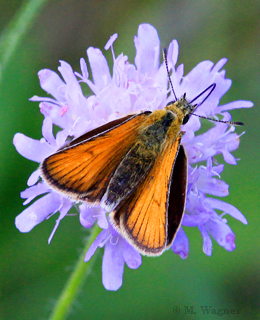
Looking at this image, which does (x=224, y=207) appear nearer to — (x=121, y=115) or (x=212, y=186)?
(x=212, y=186)

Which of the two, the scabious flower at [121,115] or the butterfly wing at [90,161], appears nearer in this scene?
the butterfly wing at [90,161]

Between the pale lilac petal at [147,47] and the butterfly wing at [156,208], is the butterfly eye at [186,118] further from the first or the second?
the pale lilac petal at [147,47]

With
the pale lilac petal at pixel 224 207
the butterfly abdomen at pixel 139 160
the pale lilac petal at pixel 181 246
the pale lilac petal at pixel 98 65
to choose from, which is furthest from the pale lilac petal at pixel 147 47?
the pale lilac petal at pixel 181 246

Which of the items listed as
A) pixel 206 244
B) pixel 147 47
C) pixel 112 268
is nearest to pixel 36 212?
pixel 112 268

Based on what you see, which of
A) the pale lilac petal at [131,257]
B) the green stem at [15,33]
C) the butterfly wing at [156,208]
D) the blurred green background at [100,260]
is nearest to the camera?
the butterfly wing at [156,208]

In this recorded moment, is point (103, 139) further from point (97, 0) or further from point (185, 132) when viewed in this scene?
point (97, 0)

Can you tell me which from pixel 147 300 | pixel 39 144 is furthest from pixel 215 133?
pixel 147 300

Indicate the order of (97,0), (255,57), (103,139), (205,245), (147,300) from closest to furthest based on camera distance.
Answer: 1. (103,139)
2. (205,245)
3. (147,300)
4. (255,57)
5. (97,0)
